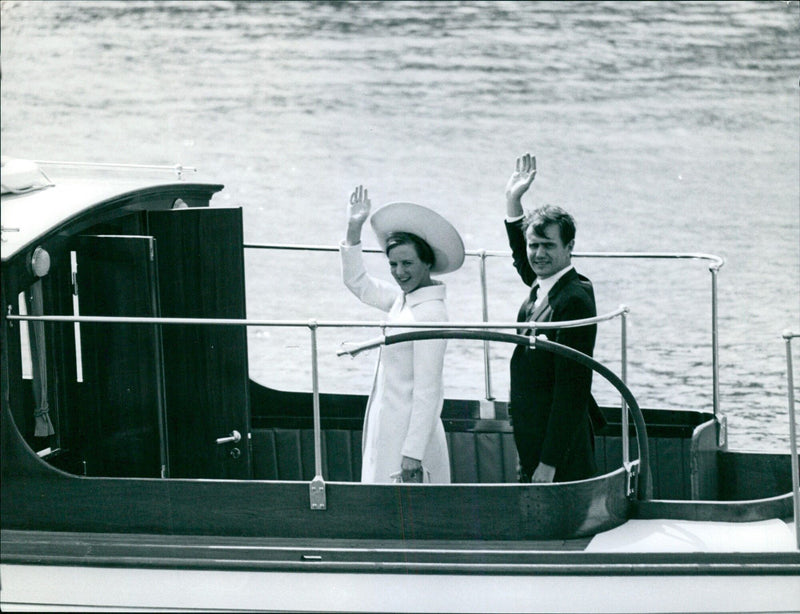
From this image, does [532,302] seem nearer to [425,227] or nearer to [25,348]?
[425,227]

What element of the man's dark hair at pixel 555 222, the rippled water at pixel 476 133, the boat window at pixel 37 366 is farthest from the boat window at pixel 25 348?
the rippled water at pixel 476 133

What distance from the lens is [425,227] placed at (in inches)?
179

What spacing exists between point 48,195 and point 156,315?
0.59 metres

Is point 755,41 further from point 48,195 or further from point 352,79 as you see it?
point 48,195

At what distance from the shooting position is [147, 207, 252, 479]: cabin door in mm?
5129

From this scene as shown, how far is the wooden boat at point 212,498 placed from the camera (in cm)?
433

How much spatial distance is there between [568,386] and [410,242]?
0.72 meters

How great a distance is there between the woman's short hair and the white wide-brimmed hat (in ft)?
0.04

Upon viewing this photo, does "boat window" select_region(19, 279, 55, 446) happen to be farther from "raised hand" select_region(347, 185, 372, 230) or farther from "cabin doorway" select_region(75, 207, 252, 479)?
"raised hand" select_region(347, 185, 372, 230)

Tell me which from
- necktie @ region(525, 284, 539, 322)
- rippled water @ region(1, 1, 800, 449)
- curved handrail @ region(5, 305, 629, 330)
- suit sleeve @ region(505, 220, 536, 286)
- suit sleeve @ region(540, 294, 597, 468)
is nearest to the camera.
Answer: curved handrail @ region(5, 305, 629, 330)

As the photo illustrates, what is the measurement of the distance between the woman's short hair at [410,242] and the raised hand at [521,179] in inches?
17.3

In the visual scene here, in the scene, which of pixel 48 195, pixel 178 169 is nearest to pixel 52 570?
pixel 48 195

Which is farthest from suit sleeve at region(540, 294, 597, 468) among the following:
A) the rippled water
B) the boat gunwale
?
the rippled water

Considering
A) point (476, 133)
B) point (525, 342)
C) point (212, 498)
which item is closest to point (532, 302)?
point (525, 342)
